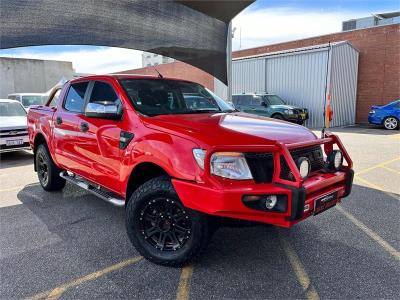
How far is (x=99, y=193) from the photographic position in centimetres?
413

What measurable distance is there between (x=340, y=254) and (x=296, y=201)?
117cm

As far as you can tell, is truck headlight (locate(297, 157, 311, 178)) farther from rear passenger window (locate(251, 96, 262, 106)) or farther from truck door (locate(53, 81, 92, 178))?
rear passenger window (locate(251, 96, 262, 106))

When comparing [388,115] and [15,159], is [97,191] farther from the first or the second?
[388,115]

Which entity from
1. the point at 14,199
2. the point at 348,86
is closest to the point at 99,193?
the point at 14,199

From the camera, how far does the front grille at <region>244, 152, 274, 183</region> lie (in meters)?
2.89

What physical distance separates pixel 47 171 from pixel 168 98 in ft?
9.04

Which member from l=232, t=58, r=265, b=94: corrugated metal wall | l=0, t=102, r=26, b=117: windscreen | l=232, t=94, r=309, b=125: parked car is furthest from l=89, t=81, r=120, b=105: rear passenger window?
l=232, t=58, r=265, b=94: corrugated metal wall

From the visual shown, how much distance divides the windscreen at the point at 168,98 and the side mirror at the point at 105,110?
0.66ft

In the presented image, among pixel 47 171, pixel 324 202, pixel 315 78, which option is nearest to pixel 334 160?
pixel 324 202

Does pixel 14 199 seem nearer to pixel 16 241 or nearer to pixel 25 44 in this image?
pixel 16 241

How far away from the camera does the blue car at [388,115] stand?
A: 15055 mm

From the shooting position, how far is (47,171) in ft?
18.6

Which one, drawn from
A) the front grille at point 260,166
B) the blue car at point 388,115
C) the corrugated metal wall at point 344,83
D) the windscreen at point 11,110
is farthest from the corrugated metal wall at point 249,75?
the front grille at point 260,166

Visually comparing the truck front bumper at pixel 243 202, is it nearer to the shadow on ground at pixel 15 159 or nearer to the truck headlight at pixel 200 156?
the truck headlight at pixel 200 156
